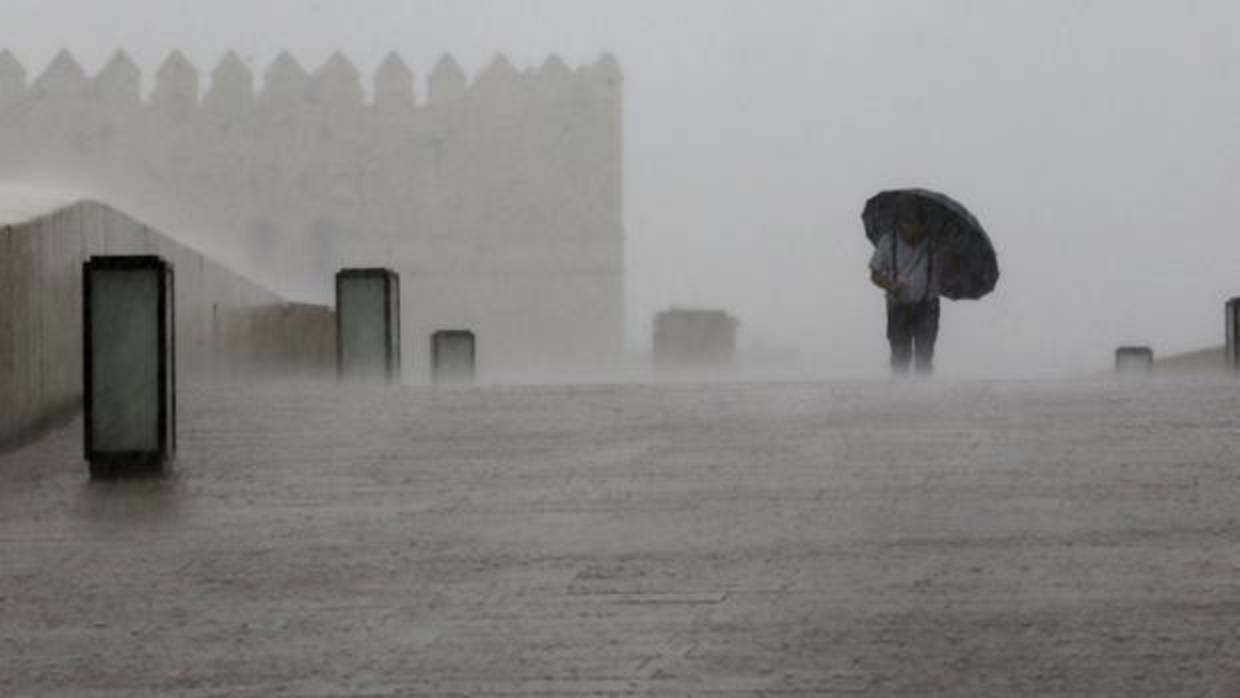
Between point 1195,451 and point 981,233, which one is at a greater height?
point 981,233

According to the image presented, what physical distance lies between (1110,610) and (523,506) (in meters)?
1.64

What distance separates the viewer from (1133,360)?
17406mm

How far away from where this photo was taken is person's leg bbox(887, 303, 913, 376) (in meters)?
12.0

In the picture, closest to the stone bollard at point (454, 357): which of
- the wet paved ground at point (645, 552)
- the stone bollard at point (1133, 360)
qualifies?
the stone bollard at point (1133, 360)

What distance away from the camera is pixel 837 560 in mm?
4812

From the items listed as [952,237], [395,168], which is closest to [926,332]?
[952,237]

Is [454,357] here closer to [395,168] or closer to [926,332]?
[926,332]

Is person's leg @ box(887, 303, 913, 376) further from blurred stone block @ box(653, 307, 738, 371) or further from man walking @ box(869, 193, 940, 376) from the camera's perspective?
blurred stone block @ box(653, 307, 738, 371)

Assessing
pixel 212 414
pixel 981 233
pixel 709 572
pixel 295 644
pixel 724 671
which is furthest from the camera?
pixel 981 233

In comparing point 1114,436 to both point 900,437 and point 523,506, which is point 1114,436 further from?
point 523,506

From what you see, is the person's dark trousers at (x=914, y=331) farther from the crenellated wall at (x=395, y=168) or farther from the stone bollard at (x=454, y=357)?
the crenellated wall at (x=395, y=168)

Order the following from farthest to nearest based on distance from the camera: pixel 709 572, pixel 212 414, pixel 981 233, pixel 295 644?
pixel 981 233 → pixel 212 414 → pixel 709 572 → pixel 295 644

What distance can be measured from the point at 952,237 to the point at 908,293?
840 mm

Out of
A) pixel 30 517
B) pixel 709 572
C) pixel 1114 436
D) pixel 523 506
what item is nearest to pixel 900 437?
pixel 1114 436
